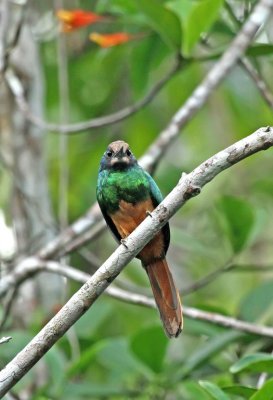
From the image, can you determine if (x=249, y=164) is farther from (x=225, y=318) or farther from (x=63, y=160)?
(x=225, y=318)

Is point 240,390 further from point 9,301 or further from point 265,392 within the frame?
point 9,301

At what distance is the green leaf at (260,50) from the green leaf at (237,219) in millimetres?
630

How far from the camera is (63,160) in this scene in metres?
4.26

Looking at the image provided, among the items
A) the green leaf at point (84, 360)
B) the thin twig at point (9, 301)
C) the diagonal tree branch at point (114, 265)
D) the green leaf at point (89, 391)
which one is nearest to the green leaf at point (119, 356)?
the green leaf at point (89, 391)

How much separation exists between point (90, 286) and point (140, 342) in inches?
43.9

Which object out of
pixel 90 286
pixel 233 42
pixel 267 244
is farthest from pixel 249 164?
pixel 90 286

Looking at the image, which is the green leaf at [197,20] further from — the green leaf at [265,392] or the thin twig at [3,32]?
the green leaf at [265,392]

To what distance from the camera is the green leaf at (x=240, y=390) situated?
9.51ft

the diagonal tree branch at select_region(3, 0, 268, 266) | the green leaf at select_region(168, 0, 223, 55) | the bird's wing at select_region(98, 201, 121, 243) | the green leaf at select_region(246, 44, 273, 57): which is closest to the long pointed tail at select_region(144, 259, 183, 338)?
the bird's wing at select_region(98, 201, 121, 243)

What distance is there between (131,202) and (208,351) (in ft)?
2.03

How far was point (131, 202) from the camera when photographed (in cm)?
354

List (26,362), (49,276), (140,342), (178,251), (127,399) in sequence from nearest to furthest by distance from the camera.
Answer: (26,362) → (140,342) → (127,399) → (49,276) → (178,251)

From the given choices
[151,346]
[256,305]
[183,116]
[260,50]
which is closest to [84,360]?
[151,346]

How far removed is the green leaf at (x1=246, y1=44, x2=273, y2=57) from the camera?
413 centimetres
